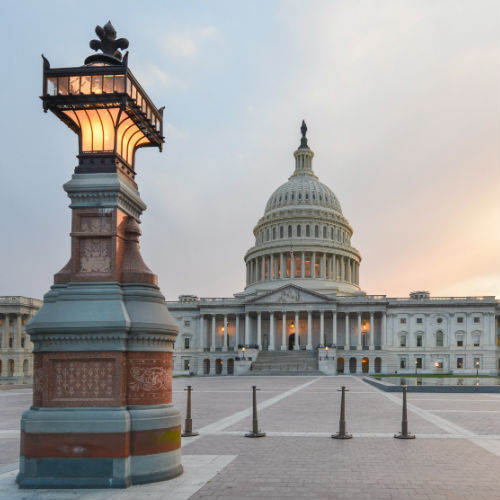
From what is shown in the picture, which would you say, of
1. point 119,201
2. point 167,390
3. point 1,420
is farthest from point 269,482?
point 1,420

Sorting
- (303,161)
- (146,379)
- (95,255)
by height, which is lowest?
(146,379)

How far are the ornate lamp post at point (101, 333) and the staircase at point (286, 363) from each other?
7295cm

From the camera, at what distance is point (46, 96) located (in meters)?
12.1

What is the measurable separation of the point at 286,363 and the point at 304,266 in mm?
36060

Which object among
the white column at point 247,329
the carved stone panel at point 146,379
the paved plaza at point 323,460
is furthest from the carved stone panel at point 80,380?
the white column at point 247,329

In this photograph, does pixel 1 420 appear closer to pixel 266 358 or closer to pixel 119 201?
pixel 119 201

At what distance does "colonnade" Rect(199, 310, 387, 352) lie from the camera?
10738 cm

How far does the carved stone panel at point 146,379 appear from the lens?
37.8ft

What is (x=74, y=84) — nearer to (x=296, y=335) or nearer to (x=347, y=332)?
(x=296, y=335)

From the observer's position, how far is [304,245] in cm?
12469

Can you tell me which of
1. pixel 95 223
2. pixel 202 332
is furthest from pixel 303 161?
pixel 95 223

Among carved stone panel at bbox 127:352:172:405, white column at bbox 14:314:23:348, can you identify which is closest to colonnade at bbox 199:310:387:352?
white column at bbox 14:314:23:348

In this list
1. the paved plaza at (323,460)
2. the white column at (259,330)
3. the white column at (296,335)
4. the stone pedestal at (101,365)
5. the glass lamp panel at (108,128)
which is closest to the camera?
the paved plaza at (323,460)

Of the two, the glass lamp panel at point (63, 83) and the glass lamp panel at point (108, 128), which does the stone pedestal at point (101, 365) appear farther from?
the glass lamp panel at point (63, 83)
